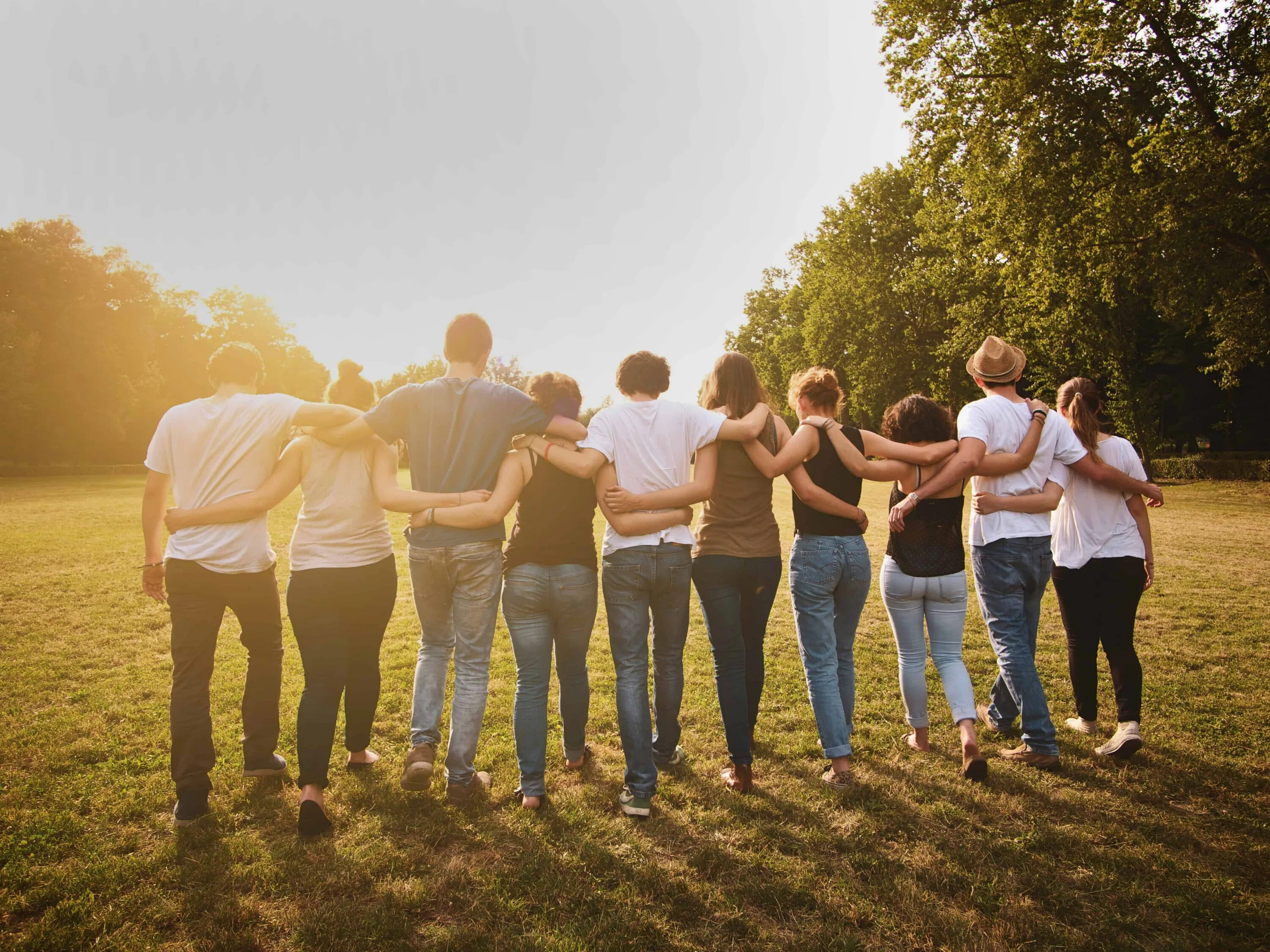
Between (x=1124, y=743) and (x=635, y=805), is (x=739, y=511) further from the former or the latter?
(x=1124, y=743)

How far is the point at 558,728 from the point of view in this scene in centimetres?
496

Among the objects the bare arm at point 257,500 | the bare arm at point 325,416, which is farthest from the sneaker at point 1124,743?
the bare arm at point 257,500

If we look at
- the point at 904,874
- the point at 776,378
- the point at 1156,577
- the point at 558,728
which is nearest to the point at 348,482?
the point at 558,728

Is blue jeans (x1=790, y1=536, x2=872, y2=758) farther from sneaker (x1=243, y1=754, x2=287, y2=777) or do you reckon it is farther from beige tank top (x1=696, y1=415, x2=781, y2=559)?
sneaker (x1=243, y1=754, x2=287, y2=777)

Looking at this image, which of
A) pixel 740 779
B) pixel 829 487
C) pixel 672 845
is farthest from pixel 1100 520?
pixel 672 845

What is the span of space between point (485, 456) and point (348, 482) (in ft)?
2.73

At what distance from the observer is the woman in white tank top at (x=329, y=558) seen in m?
3.60

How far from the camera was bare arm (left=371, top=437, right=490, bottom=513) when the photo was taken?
11.9ft

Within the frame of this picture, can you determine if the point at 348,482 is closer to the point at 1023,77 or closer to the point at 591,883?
the point at 591,883

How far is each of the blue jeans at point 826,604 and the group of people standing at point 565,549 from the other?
0.01 m

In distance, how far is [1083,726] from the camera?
15.6ft

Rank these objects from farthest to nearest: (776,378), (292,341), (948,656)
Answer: (292,341), (776,378), (948,656)

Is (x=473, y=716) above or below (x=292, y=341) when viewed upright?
below

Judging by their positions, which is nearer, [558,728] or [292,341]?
[558,728]
